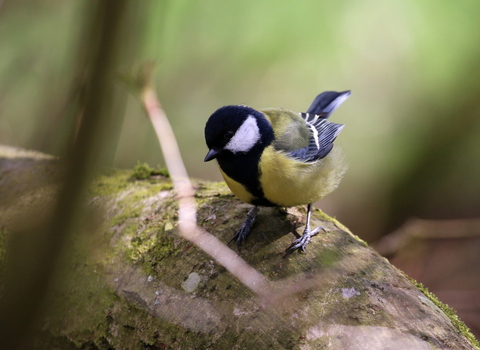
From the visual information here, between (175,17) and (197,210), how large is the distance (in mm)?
3619

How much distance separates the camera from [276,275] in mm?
1745

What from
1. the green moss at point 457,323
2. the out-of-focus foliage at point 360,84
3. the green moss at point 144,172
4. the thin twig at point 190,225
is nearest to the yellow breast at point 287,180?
the thin twig at point 190,225

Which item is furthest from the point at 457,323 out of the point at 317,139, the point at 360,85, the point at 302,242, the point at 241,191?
the point at 360,85

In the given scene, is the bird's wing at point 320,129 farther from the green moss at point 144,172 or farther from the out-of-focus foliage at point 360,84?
Result: the out-of-focus foliage at point 360,84

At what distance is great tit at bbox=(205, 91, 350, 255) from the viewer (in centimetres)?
212

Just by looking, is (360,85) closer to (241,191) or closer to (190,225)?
(241,191)

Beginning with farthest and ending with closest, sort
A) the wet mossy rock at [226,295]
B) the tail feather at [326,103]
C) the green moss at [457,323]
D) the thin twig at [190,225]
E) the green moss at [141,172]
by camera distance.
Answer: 1. the tail feather at [326,103]
2. the green moss at [141,172]
3. the thin twig at [190,225]
4. the green moss at [457,323]
5. the wet mossy rock at [226,295]

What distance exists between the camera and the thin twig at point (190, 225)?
5.74 ft

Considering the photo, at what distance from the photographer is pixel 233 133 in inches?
86.1

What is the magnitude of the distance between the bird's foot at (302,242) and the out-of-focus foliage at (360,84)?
3.44 meters

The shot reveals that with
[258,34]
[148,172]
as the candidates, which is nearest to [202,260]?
[148,172]

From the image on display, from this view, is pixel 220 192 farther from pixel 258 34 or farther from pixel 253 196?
pixel 258 34

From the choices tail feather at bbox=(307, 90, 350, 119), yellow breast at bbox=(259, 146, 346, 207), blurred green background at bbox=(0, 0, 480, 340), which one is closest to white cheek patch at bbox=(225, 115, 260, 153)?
yellow breast at bbox=(259, 146, 346, 207)

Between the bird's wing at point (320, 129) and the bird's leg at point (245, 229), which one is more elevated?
the bird's wing at point (320, 129)
